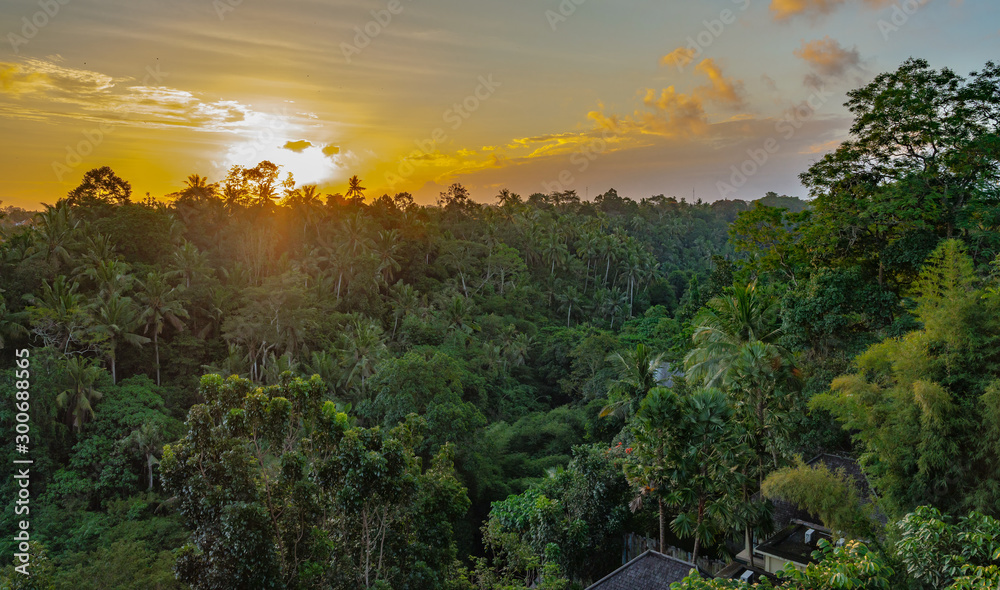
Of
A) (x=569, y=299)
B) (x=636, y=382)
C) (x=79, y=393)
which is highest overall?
(x=569, y=299)

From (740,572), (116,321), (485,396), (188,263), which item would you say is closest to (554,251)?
(485,396)

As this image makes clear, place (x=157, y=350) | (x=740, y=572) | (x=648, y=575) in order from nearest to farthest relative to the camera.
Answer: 1. (x=648, y=575)
2. (x=740, y=572)
3. (x=157, y=350)

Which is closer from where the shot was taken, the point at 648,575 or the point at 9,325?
the point at 648,575

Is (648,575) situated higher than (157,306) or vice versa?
(157,306)

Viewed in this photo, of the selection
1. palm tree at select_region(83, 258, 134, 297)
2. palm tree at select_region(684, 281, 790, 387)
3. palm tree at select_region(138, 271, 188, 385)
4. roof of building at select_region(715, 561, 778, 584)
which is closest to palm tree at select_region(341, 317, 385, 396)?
palm tree at select_region(138, 271, 188, 385)

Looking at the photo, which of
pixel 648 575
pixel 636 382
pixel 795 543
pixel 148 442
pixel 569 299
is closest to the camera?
pixel 648 575

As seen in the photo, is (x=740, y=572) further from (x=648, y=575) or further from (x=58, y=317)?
(x=58, y=317)

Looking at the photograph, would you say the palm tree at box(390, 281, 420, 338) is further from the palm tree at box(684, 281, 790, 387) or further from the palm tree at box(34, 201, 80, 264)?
the palm tree at box(684, 281, 790, 387)
